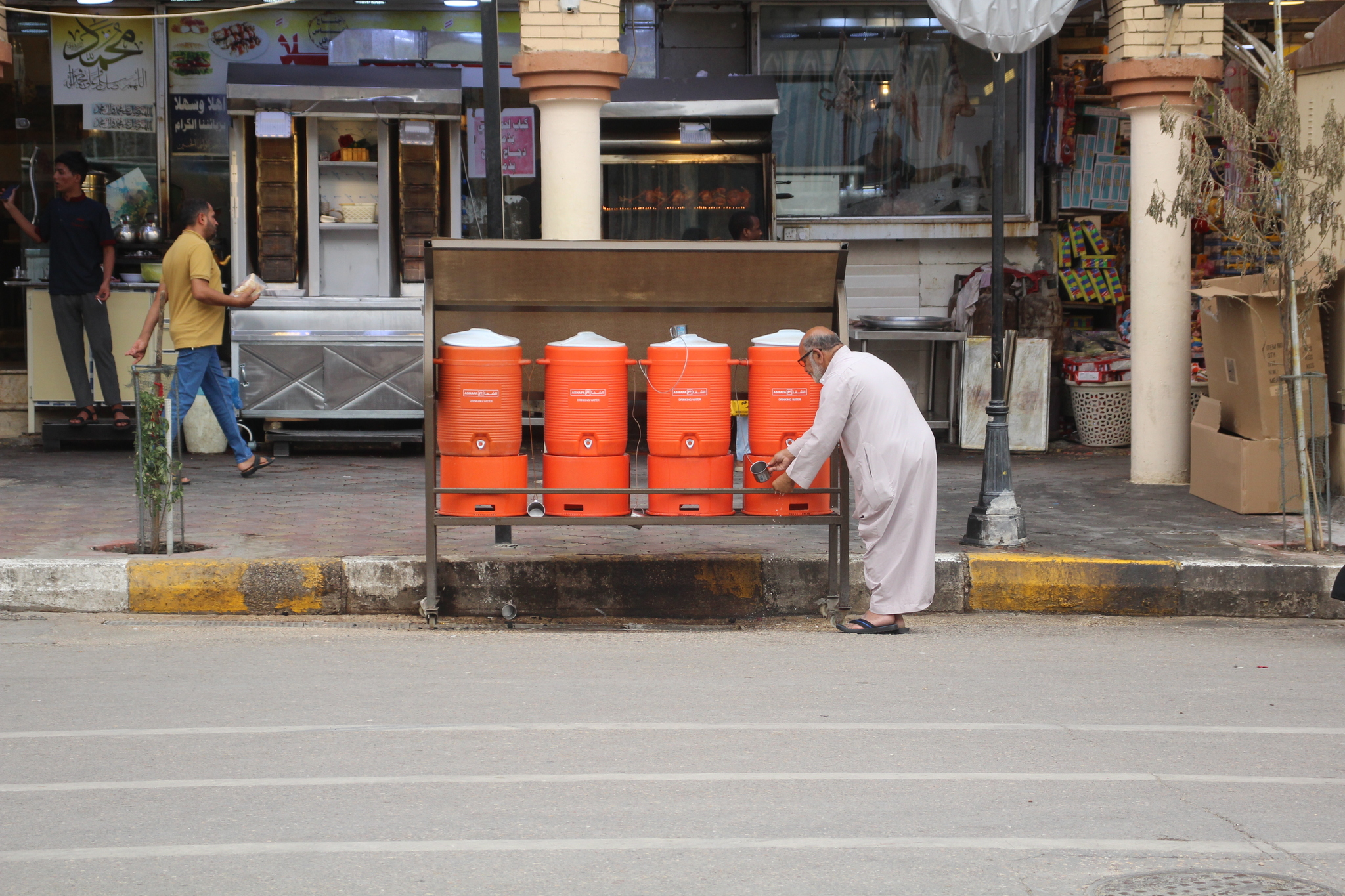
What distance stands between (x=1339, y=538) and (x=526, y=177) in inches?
274

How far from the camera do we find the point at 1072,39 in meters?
12.8

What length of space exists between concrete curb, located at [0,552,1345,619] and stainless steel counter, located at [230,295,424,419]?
3952 millimetres

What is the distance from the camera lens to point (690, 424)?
6734 millimetres

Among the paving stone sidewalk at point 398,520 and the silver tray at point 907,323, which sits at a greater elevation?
the silver tray at point 907,323

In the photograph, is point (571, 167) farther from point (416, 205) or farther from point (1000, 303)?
point (1000, 303)

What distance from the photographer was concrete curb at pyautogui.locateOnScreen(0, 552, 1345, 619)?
703cm

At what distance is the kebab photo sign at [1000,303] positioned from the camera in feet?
25.5

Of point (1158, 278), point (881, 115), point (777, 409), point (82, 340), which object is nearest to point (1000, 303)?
point (777, 409)

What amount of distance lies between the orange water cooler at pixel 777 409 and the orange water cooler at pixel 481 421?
3.58 ft

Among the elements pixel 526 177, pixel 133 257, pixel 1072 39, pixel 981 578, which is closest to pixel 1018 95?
pixel 1072 39

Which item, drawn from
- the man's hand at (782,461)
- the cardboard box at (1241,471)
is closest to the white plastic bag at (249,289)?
the man's hand at (782,461)

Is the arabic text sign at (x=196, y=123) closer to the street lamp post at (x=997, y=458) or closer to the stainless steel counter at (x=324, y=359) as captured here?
the stainless steel counter at (x=324, y=359)

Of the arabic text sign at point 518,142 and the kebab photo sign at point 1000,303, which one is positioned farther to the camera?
the arabic text sign at point 518,142

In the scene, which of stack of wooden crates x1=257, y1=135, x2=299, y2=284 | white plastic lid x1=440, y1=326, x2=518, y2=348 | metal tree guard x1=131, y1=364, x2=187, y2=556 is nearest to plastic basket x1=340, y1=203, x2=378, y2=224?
stack of wooden crates x1=257, y1=135, x2=299, y2=284
